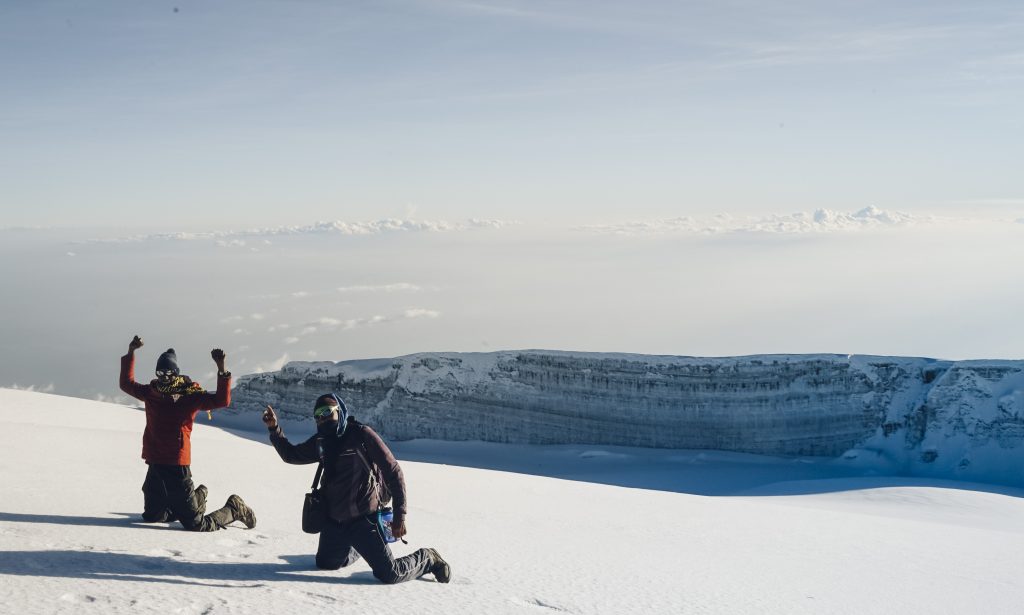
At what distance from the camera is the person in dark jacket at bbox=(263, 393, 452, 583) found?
4.51 metres

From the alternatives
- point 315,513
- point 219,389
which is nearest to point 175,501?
point 219,389

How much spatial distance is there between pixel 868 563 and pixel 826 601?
1.52 meters

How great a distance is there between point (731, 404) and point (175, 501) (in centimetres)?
1252

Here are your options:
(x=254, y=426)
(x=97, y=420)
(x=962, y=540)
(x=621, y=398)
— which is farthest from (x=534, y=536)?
(x=254, y=426)

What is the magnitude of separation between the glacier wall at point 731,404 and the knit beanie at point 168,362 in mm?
11852

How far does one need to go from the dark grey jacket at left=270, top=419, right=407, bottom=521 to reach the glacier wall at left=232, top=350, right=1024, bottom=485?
12262 millimetres

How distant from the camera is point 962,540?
798 cm

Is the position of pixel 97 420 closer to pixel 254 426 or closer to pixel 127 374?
pixel 254 426

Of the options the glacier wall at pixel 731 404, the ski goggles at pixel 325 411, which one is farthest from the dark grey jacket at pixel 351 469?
the glacier wall at pixel 731 404

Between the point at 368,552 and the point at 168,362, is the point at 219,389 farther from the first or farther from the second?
the point at 368,552

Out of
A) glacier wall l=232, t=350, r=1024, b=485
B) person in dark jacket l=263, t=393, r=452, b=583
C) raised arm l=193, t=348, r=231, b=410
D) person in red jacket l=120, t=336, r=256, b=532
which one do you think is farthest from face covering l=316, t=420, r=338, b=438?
glacier wall l=232, t=350, r=1024, b=485

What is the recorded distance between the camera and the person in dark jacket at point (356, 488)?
14.8 feet

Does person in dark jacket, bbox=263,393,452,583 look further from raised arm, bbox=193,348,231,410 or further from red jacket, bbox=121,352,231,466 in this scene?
red jacket, bbox=121,352,231,466

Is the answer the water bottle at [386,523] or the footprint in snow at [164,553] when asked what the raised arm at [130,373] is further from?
the water bottle at [386,523]
